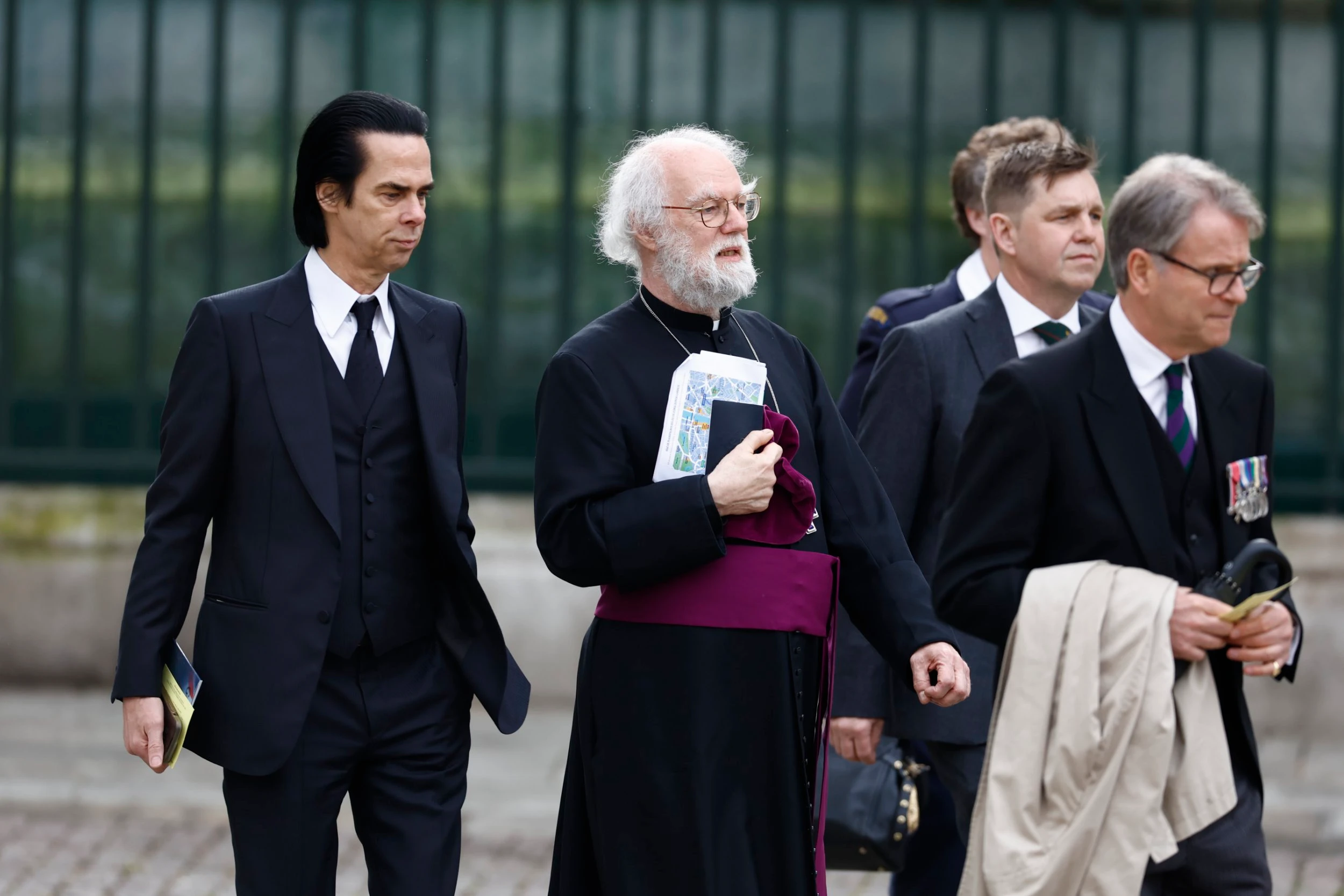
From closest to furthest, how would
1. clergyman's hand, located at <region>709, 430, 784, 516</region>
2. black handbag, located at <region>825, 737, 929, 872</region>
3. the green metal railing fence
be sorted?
clergyman's hand, located at <region>709, 430, 784, 516</region>
black handbag, located at <region>825, 737, 929, 872</region>
the green metal railing fence

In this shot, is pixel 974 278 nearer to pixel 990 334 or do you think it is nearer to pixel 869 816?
pixel 990 334

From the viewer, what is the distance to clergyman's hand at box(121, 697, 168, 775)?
13.7 feet

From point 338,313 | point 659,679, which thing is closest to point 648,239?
point 338,313

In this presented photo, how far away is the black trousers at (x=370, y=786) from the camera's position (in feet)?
13.8

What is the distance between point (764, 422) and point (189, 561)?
3.83 feet

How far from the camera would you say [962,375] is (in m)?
5.07

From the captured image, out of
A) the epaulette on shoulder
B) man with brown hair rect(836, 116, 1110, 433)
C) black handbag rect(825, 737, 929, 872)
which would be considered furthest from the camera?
the epaulette on shoulder

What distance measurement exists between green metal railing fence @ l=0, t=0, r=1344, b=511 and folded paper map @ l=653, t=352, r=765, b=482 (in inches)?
220

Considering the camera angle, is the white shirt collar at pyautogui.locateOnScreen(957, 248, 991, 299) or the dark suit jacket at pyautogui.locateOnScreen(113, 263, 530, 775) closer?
the dark suit jacket at pyautogui.locateOnScreen(113, 263, 530, 775)

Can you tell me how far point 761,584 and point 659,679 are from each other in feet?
0.87

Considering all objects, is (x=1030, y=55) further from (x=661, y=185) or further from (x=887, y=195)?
(x=661, y=185)

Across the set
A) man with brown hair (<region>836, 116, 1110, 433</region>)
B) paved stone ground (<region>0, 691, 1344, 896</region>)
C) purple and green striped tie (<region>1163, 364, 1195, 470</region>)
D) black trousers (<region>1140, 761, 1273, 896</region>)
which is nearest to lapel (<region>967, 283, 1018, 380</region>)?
man with brown hair (<region>836, 116, 1110, 433</region>)

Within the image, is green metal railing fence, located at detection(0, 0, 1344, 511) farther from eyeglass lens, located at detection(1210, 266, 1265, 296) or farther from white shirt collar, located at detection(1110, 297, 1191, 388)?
eyeglass lens, located at detection(1210, 266, 1265, 296)

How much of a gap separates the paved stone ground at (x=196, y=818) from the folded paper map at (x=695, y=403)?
3.05m
